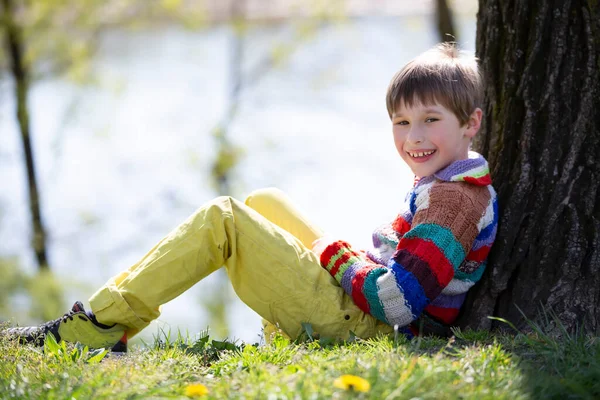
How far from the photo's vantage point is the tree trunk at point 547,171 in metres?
2.81

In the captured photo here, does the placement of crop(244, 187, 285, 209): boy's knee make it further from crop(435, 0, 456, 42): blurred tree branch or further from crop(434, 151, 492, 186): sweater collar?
crop(435, 0, 456, 42): blurred tree branch

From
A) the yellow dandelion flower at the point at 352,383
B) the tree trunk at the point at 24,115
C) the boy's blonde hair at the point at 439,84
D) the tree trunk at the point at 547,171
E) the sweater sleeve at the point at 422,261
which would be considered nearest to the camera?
the yellow dandelion flower at the point at 352,383

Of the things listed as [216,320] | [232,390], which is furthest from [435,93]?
[216,320]

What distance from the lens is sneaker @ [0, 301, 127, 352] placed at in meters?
2.82

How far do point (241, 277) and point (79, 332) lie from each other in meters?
0.69

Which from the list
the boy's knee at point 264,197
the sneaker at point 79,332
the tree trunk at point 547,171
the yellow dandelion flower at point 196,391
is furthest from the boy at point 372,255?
the yellow dandelion flower at point 196,391

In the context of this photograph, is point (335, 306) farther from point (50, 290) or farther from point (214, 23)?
point (214, 23)

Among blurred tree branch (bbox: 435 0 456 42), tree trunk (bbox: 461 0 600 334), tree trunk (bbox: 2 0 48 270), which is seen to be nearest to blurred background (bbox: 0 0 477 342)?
tree trunk (bbox: 2 0 48 270)

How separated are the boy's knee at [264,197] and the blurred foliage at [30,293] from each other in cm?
821

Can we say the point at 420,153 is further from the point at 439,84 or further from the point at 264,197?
the point at 264,197

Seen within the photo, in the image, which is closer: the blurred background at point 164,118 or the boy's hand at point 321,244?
the boy's hand at point 321,244

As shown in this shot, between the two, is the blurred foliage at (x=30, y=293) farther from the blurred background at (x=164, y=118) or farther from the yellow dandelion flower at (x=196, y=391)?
the yellow dandelion flower at (x=196, y=391)

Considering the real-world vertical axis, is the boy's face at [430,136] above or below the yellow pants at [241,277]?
above

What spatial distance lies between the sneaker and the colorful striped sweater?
0.92 metres
